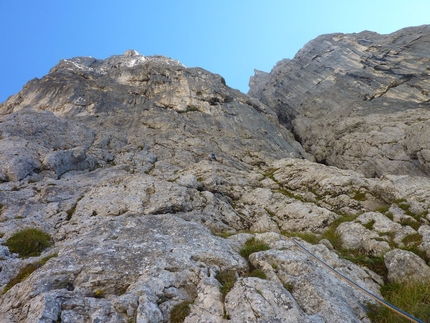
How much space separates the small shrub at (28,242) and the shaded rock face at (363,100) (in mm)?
44209

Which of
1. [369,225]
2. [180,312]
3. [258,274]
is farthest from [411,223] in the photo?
[180,312]

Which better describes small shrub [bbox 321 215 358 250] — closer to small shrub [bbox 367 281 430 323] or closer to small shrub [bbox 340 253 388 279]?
small shrub [bbox 340 253 388 279]

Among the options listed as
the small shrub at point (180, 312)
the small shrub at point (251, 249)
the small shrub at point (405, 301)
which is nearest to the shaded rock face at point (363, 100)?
the small shrub at point (405, 301)

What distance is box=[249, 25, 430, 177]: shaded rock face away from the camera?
4259 cm

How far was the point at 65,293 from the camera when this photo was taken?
349 inches

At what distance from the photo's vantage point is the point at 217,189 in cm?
3139

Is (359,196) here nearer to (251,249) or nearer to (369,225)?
(369,225)

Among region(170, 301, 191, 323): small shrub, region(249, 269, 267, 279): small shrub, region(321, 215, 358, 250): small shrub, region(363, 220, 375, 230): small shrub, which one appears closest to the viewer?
region(170, 301, 191, 323): small shrub

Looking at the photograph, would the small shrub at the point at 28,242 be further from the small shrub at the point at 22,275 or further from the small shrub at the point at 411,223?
the small shrub at the point at 411,223

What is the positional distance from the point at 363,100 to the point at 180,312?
66.3m

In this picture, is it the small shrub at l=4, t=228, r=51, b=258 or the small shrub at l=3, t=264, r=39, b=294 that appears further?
the small shrub at l=4, t=228, r=51, b=258

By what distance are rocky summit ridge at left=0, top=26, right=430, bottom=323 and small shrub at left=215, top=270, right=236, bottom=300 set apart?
0.30ft

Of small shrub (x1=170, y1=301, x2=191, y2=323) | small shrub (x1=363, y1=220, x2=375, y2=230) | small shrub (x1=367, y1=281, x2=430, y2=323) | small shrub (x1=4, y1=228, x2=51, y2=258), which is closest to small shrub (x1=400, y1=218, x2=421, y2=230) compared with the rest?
small shrub (x1=363, y1=220, x2=375, y2=230)

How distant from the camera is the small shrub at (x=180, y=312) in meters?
8.43
